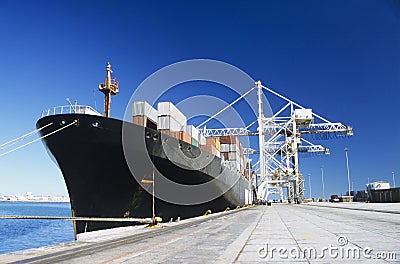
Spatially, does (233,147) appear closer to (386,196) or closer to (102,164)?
(102,164)

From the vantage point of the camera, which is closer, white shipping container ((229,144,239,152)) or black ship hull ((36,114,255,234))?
black ship hull ((36,114,255,234))

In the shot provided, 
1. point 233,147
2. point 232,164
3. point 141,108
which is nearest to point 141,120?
point 141,108

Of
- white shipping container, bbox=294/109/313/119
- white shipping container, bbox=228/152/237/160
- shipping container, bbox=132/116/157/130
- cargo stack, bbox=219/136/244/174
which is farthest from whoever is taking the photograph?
white shipping container, bbox=294/109/313/119

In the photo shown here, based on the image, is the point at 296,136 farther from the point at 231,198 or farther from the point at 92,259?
the point at 92,259

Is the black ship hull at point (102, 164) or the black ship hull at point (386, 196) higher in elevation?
the black ship hull at point (102, 164)

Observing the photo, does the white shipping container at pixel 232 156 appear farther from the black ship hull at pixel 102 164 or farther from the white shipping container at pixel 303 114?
the black ship hull at pixel 102 164

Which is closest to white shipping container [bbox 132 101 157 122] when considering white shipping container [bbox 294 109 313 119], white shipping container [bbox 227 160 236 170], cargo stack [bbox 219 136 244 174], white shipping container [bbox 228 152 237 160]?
→ white shipping container [bbox 227 160 236 170]

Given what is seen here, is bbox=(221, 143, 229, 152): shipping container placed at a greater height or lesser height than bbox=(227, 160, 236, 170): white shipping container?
greater

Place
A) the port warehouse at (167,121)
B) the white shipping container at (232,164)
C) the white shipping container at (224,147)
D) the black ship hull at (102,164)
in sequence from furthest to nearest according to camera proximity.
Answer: the white shipping container at (224,147), the white shipping container at (232,164), the port warehouse at (167,121), the black ship hull at (102,164)

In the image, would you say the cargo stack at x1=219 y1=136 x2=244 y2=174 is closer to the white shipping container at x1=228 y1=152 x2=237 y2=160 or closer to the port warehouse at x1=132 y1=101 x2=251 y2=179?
the white shipping container at x1=228 y1=152 x2=237 y2=160

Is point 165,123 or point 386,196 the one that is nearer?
point 165,123

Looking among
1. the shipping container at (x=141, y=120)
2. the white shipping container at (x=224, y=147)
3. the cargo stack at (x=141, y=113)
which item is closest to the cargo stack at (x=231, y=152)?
the white shipping container at (x=224, y=147)

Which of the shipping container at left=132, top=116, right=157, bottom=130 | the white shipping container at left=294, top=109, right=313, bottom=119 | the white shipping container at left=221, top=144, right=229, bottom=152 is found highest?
the white shipping container at left=294, top=109, right=313, bottom=119

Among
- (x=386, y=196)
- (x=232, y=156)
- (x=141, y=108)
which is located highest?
(x=141, y=108)
